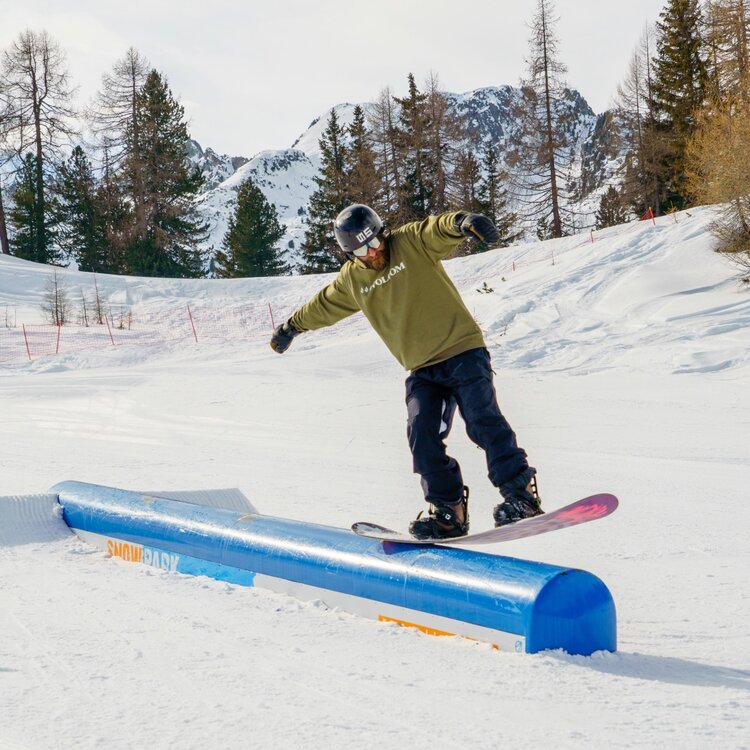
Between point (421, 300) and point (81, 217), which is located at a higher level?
point (81, 217)

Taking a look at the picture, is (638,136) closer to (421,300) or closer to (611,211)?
(611,211)

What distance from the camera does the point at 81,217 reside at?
41062 millimetres

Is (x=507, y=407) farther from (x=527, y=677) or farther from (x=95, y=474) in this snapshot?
(x=527, y=677)

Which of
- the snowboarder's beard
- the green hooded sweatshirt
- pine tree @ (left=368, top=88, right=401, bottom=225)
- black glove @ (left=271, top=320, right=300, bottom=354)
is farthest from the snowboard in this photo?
pine tree @ (left=368, top=88, right=401, bottom=225)

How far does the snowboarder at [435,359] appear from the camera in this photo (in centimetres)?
400

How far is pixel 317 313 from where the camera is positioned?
473cm

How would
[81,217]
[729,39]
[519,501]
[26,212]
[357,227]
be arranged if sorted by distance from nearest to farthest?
1. [519,501]
2. [357,227]
3. [729,39]
4. [26,212]
5. [81,217]

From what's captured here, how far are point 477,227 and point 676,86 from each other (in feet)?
124

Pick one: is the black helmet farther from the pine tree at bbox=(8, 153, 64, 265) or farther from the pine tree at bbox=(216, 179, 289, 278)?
the pine tree at bbox=(8, 153, 64, 265)

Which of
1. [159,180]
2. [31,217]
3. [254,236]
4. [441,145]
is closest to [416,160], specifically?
[441,145]

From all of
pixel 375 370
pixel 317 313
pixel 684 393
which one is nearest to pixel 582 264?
pixel 375 370

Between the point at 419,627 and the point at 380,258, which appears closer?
the point at 419,627

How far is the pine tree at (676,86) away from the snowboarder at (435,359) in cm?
3473

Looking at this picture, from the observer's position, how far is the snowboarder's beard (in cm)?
416
